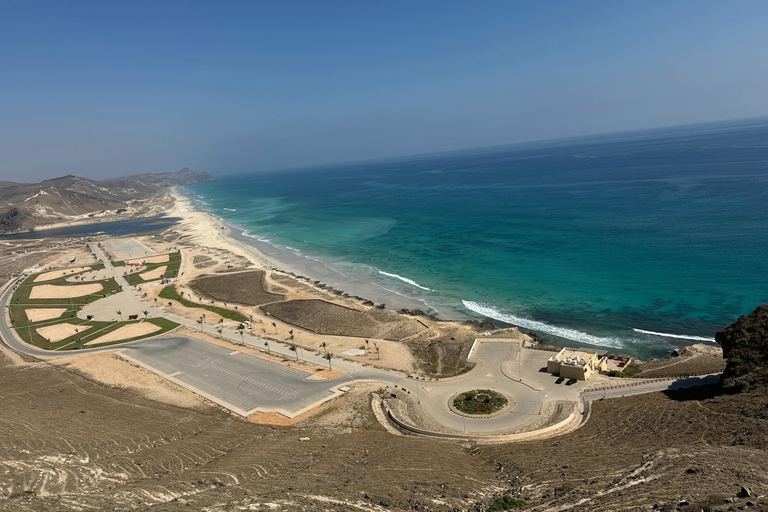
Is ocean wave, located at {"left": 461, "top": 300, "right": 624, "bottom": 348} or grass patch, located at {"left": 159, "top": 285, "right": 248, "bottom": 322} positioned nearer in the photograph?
ocean wave, located at {"left": 461, "top": 300, "right": 624, "bottom": 348}

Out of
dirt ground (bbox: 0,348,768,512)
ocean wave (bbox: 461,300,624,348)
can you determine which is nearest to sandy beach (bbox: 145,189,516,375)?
ocean wave (bbox: 461,300,624,348)

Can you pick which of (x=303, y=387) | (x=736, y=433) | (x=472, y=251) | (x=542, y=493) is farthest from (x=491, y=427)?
(x=472, y=251)

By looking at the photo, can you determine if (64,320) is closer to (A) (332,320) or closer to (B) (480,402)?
(A) (332,320)

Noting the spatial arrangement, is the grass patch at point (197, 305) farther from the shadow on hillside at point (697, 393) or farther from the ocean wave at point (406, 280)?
the shadow on hillside at point (697, 393)

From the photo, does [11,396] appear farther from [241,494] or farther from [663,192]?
[663,192]

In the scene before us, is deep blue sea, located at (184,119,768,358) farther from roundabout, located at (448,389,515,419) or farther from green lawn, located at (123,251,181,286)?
green lawn, located at (123,251,181,286)

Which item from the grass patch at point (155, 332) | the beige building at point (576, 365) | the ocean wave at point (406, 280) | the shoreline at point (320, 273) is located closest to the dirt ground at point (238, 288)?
the shoreline at point (320, 273)
